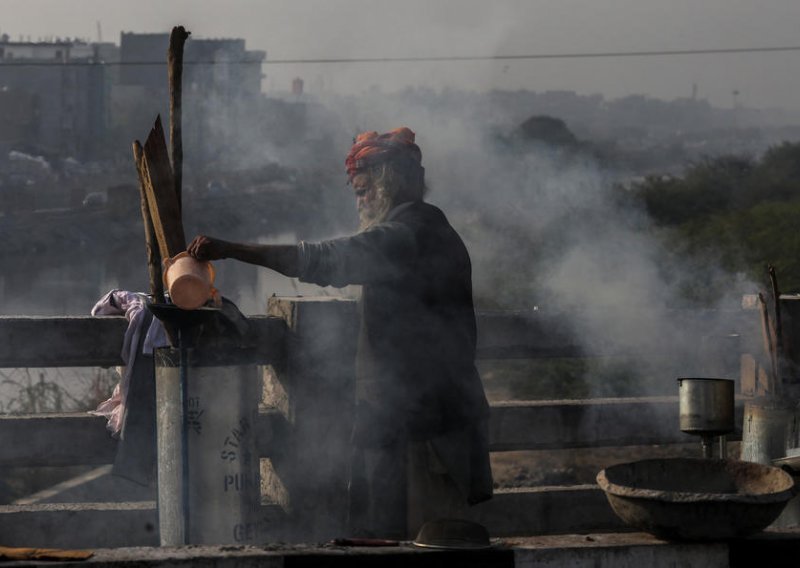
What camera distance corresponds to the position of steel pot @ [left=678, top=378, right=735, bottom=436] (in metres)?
5.15

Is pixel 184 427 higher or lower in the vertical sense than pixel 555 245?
lower

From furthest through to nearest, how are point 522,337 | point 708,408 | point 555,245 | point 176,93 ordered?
1. point 555,245
2. point 522,337
3. point 708,408
4. point 176,93

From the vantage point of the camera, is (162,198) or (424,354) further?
(424,354)

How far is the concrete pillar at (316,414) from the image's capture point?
5516mm

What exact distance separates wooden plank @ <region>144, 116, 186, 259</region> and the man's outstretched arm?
0.08 m

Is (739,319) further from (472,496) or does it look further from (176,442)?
(176,442)

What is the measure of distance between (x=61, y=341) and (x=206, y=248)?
1537 millimetres

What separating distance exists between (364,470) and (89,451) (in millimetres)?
1495

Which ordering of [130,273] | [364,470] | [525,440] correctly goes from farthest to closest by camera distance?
[130,273], [525,440], [364,470]

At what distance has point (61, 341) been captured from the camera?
540 centimetres

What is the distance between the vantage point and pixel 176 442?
172 inches

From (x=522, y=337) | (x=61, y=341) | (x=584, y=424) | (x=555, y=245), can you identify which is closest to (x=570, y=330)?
(x=522, y=337)

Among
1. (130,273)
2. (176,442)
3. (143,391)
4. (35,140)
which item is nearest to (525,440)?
(143,391)

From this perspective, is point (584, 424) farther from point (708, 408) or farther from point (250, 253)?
point (250, 253)
